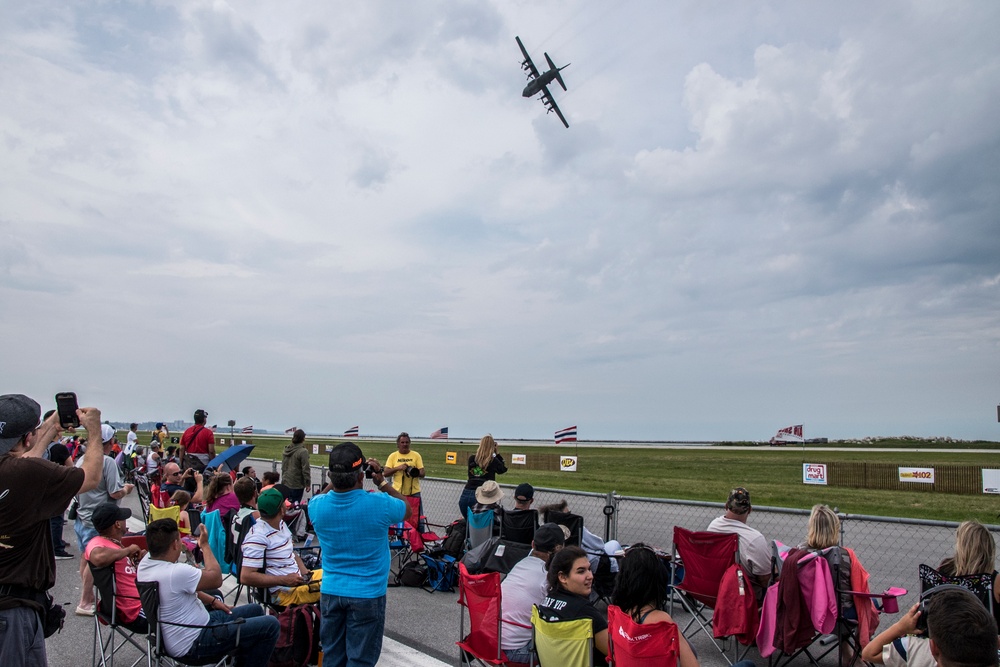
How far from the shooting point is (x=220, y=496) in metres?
8.20

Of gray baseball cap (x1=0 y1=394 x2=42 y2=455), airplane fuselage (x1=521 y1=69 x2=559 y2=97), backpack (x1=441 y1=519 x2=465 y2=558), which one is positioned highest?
airplane fuselage (x1=521 y1=69 x2=559 y2=97)

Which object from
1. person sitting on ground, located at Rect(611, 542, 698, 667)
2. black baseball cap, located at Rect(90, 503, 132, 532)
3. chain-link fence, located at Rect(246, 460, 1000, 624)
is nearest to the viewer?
person sitting on ground, located at Rect(611, 542, 698, 667)

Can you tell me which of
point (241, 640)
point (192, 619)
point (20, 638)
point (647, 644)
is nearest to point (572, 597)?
point (647, 644)

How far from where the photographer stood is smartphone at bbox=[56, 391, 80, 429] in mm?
3840

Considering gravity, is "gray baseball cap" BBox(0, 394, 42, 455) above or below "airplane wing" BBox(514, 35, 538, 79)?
below

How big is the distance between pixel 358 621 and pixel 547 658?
4.03ft

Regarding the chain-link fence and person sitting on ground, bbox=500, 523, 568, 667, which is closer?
person sitting on ground, bbox=500, 523, 568, 667

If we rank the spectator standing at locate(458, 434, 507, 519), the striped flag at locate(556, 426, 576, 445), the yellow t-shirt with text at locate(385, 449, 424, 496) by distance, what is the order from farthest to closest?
the striped flag at locate(556, 426, 576, 445)
the yellow t-shirt with text at locate(385, 449, 424, 496)
the spectator standing at locate(458, 434, 507, 519)

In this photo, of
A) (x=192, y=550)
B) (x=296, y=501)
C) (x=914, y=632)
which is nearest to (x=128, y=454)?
(x=296, y=501)

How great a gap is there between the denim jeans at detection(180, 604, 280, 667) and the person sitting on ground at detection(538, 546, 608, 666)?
1935mm

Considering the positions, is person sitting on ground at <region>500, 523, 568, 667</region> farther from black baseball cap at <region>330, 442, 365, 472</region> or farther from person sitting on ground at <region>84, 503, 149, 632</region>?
person sitting on ground at <region>84, 503, 149, 632</region>

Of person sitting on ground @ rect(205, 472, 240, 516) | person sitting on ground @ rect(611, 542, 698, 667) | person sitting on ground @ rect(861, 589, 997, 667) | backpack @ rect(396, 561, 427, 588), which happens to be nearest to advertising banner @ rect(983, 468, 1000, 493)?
backpack @ rect(396, 561, 427, 588)

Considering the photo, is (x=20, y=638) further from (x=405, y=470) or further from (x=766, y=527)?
(x=766, y=527)

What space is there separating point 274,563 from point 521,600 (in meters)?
2.08
